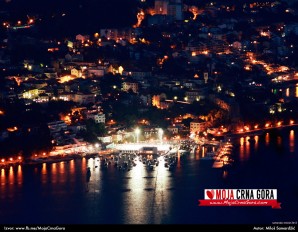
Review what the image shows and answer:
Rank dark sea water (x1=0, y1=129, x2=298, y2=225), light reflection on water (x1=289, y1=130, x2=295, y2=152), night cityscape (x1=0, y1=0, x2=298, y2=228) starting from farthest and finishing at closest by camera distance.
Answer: light reflection on water (x1=289, y1=130, x2=295, y2=152) < night cityscape (x1=0, y1=0, x2=298, y2=228) < dark sea water (x1=0, y1=129, x2=298, y2=225)

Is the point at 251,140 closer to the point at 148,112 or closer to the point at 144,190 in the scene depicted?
the point at 148,112

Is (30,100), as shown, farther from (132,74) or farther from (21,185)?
(21,185)

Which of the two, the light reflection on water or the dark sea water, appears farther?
the light reflection on water

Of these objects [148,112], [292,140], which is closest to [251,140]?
[292,140]

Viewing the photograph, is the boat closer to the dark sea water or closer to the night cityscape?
the night cityscape

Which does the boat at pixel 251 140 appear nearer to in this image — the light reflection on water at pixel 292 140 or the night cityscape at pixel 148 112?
the night cityscape at pixel 148 112

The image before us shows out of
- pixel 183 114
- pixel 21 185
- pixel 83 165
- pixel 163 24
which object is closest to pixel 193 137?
pixel 183 114

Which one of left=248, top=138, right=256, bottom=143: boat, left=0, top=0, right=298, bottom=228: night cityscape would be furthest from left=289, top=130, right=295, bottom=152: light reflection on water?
left=248, top=138, right=256, bottom=143: boat
